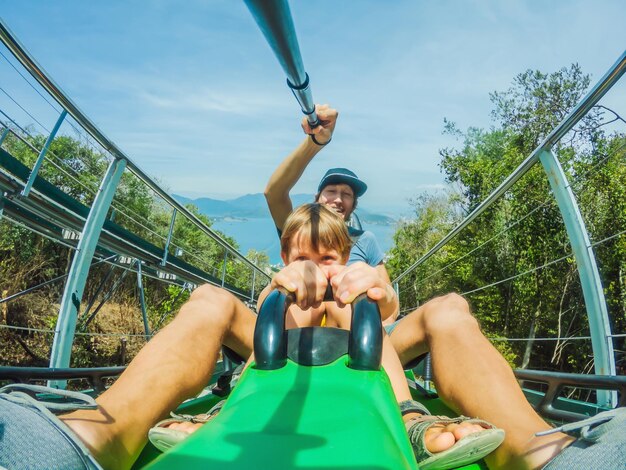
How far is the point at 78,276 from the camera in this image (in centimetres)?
111

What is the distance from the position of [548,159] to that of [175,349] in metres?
1.07

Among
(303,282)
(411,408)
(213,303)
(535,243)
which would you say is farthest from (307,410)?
(535,243)

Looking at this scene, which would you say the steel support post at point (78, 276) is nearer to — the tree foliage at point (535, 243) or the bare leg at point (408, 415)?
the bare leg at point (408, 415)

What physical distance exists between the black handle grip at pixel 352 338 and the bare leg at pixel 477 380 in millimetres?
229

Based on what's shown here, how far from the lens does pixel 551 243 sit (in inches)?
330

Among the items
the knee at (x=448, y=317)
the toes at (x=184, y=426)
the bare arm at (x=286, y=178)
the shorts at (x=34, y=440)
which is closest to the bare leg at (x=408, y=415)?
the knee at (x=448, y=317)

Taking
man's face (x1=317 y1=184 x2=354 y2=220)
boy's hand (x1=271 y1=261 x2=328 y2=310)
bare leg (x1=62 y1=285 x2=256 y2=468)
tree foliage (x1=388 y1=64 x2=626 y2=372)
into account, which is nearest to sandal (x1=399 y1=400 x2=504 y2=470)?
boy's hand (x1=271 y1=261 x2=328 y2=310)

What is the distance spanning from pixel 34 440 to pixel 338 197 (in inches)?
60.1

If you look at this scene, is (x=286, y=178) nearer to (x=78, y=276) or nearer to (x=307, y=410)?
(x=78, y=276)

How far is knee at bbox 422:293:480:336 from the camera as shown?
887mm

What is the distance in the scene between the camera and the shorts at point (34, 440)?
1.34 feet

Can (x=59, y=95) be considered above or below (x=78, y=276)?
above

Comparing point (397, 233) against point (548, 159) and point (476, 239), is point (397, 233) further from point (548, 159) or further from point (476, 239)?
point (548, 159)

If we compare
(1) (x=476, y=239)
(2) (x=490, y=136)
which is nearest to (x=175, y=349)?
(1) (x=476, y=239)
